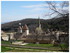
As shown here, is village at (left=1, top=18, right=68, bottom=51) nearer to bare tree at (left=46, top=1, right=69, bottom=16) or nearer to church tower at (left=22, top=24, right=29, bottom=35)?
church tower at (left=22, top=24, right=29, bottom=35)

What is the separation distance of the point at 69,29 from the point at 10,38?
897mm

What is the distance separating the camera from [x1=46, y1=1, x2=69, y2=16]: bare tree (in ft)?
8.72

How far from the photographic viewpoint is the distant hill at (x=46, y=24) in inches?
105

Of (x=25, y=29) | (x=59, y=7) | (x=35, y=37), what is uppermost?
(x=59, y=7)

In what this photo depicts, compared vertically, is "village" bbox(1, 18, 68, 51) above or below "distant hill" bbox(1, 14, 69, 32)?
below

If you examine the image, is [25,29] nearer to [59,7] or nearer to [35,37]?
[35,37]

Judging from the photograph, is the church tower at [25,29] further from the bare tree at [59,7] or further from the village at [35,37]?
the bare tree at [59,7]

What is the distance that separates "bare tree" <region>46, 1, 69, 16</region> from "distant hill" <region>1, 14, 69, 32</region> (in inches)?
3.0

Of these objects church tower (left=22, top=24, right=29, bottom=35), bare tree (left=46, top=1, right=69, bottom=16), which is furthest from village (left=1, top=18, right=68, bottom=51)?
bare tree (left=46, top=1, right=69, bottom=16)

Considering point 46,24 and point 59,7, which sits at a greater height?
point 59,7

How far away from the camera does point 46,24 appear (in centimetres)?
270

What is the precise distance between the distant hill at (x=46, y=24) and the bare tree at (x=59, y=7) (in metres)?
0.08

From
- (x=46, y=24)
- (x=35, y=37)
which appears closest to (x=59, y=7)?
(x=46, y=24)

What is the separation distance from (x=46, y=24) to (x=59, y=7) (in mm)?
317
